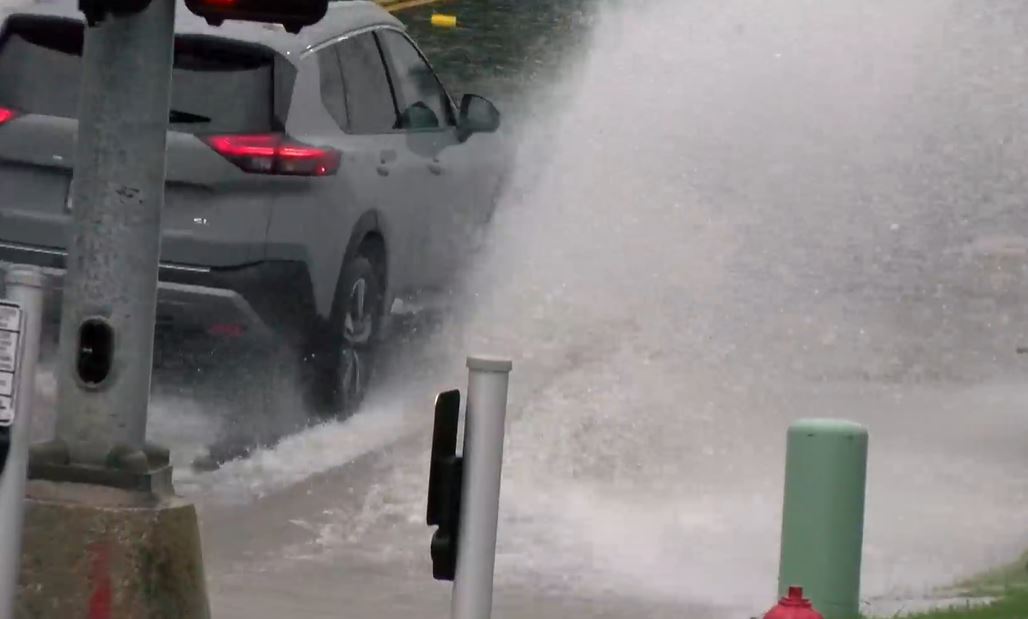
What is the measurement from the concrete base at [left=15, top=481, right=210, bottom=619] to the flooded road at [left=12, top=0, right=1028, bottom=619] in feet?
5.15

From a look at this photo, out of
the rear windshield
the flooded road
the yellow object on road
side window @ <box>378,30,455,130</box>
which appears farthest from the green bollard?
the yellow object on road

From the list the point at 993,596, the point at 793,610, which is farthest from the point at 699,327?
the point at 793,610

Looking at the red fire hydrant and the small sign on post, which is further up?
the small sign on post

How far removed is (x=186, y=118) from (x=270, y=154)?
0.38 metres

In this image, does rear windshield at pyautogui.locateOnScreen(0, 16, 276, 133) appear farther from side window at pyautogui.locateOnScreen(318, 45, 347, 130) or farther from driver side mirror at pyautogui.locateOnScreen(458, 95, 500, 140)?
driver side mirror at pyautogui.locateOnScreen(458, 95, 500, 140)

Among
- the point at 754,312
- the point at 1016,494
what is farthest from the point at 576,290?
the point at 1016,494

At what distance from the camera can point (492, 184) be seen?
11945mm

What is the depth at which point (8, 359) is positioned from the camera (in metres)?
5.05

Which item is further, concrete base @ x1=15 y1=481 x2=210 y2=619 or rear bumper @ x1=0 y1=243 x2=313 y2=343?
rear bumper @ x1=0 y1=243 x2=313 y2=343

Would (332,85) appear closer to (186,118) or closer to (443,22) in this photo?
(186,118)

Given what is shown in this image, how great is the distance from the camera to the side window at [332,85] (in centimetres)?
975

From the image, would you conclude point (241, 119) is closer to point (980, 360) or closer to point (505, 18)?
point (980, 360)

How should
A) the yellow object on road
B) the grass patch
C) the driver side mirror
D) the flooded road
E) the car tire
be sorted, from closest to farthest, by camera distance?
1. the grass patch
2. the flooded road
3. the car tire
4. the driver side mirror
5. the yellow object on road

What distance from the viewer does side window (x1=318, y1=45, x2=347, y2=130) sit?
9750mm
